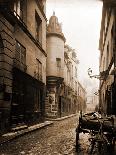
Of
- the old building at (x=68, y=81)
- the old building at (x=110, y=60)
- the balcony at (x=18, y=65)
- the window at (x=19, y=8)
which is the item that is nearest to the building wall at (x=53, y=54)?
the old building at (x=68, y=81)

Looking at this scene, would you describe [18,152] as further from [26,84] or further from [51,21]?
[51,21]

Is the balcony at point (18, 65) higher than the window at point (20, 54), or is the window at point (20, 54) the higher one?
the window at point (20, 54)

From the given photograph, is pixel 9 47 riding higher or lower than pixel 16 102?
higher

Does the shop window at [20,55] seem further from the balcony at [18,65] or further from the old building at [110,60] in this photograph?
the old building at [110,60]

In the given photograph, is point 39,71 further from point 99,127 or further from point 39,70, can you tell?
point 99,127

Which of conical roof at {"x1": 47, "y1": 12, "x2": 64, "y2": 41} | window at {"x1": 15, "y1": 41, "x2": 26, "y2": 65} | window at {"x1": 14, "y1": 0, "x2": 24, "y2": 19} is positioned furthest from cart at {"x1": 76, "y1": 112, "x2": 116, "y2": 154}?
conical roof at {"x1": 47, "y1": 12, "x2": 64, "y2": 41}

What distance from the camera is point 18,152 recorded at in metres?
8.13

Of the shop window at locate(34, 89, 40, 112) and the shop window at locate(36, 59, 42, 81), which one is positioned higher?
the shop window at locate(36, 59, 42, 81)

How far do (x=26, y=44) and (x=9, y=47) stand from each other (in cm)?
426

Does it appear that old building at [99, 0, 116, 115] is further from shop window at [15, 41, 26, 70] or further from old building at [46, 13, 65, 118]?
old building at [46, 13, 65, 118]

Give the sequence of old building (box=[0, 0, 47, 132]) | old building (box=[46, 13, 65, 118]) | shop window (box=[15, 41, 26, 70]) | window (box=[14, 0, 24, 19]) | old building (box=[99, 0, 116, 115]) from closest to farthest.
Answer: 1. old building (box=[0, 0, 47, 132])
2. old building (box=[99, 0, 116, 115])
3. shop window (box=[15, 41, 26, 70])
4. window (box=[14, 0, 24, 19])
5. old building (box=[46, 13, 65, 118])

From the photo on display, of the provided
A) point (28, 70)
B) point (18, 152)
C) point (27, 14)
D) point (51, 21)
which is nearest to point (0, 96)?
point (18, 152)

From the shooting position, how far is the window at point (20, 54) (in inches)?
607

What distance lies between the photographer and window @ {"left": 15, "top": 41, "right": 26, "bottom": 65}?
50.6 ft
